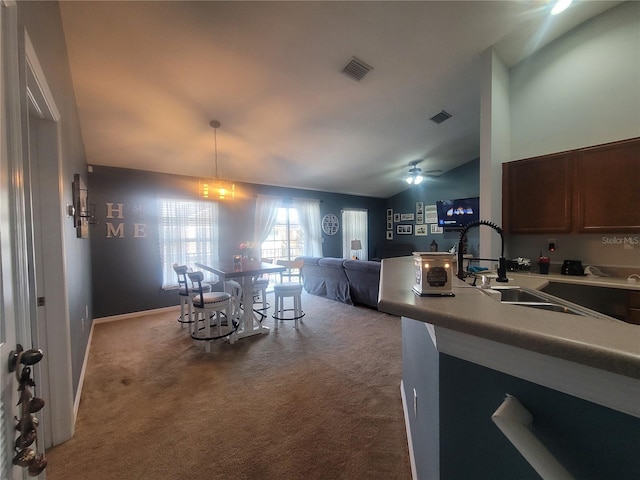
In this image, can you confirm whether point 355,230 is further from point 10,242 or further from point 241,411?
point 10,242

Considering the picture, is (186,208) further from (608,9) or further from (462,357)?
(608,9)

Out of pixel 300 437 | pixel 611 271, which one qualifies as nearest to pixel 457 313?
pixel 300 437

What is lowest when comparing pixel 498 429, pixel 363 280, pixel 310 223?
pixel 363 280

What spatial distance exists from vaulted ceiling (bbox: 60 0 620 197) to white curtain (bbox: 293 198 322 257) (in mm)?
1935

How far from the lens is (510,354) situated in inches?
25.0

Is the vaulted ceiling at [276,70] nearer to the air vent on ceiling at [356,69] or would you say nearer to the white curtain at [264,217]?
the air vent on ceiling at [356,69]

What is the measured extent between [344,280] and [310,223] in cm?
212

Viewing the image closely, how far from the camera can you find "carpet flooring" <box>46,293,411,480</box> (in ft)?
4.93

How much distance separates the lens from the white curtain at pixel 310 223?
6199mm

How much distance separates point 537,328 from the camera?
0.58 meters

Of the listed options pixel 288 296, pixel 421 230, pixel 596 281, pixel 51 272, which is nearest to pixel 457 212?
pixel 421 230

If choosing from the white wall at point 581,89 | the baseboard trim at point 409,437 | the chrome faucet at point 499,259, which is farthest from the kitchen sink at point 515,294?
the white wall at point 581,89

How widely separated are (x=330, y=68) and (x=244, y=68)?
83 centimetres

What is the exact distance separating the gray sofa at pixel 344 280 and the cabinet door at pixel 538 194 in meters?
1.90
